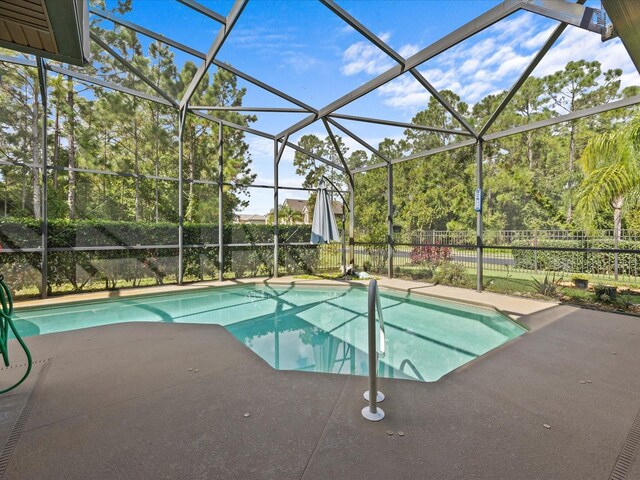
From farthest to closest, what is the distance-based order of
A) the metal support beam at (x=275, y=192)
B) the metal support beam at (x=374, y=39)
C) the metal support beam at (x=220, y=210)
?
the metal support beam at (x=275, y=192), the metal support beam at (x=220, y=210), the metal support beam at (x=374, y=39)

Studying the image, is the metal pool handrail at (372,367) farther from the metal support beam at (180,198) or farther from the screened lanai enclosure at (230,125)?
the metal support beam at (180,198)

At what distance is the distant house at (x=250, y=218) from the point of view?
9.58 meters

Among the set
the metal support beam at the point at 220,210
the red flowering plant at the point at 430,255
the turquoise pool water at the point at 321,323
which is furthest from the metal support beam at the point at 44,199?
the red flowering plant at the point at 430,255

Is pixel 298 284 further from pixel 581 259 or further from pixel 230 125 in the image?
pixel 581 259

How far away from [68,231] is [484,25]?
27.0 feet

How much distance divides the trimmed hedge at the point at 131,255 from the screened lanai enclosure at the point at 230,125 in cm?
3

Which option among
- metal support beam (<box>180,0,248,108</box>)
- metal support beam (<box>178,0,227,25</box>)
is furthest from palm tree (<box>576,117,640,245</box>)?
metal support beam (<box>178,0,227,25</box>)

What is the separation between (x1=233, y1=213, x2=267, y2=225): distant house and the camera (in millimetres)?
9578

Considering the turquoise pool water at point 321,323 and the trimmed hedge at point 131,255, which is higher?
the trimmed hedge at point 131,255

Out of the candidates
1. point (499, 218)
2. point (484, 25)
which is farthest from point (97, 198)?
point (499, 218)

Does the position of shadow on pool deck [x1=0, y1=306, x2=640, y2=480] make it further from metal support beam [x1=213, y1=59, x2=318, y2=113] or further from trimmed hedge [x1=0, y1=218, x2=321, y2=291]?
metal support beam [x1=213, y1=59, x2=318, y2=113]

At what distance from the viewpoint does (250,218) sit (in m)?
9.98

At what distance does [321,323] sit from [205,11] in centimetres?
552

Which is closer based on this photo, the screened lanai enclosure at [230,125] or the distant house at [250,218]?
the screened lanai enclosure at [230,125]
